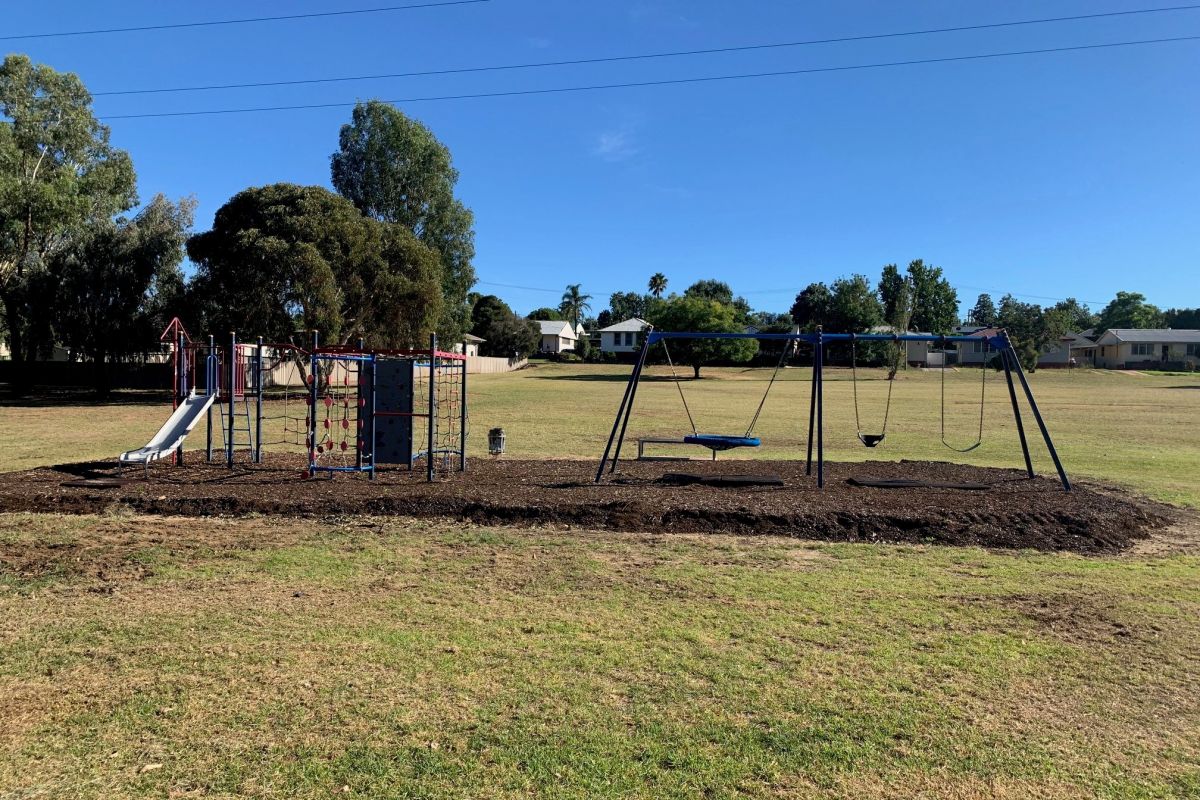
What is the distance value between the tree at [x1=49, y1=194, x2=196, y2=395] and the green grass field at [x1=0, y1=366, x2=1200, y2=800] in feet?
99.0

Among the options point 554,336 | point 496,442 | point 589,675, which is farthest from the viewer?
point 554,336

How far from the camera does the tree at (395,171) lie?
44406 millimetres

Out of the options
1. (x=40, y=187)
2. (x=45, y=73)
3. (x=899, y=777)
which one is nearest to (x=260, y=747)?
(x=899, y=777)

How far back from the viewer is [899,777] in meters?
3.45

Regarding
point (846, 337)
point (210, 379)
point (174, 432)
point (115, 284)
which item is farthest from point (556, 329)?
point (846, 337)

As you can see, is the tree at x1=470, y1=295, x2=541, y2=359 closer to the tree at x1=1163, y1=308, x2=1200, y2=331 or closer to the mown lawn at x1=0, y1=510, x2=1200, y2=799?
the mown lawn at x1=0, y1=510, x2=1200, y2=799

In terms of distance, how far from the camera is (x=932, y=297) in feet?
323

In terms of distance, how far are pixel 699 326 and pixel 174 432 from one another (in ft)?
191

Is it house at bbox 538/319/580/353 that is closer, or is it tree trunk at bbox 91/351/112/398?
tree trunk at bbox 91/351/112/398

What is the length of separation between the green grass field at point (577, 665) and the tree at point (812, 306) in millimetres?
86472

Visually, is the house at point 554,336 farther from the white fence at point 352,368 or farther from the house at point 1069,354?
the house at point 1069,354

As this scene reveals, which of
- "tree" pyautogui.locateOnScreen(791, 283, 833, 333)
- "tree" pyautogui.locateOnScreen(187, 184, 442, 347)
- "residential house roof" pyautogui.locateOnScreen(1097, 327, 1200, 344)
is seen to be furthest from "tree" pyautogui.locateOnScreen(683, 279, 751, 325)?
"tree" pyautogui.locateOnScreen(187, 184, 442, 347)

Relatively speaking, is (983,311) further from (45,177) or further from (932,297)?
(45,177)

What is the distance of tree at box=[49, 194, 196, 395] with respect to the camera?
110 feet
